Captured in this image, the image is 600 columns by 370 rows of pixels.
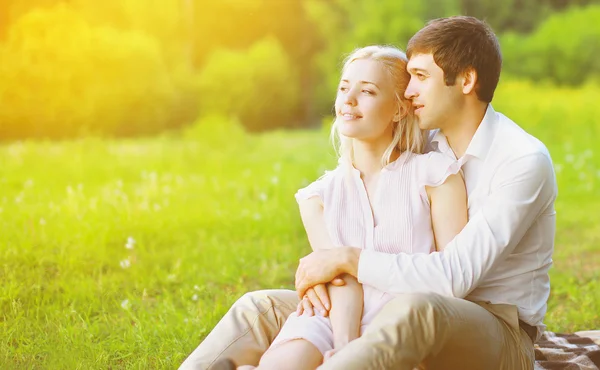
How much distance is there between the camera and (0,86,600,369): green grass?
3086 millimetres

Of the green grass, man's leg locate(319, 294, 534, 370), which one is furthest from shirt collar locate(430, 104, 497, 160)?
the green grass

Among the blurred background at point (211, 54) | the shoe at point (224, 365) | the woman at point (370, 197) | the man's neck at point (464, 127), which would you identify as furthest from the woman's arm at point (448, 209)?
the blurred background at point (211, 54)

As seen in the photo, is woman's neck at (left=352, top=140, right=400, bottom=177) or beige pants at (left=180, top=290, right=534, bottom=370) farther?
woman's neck at (left=352, top=140, right=400, bottom=177)

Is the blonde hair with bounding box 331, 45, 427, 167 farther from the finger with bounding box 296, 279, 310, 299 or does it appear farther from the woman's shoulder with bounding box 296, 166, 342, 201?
the finger with bounding box 296, 279, 310, 299

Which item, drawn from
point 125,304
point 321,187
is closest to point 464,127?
point 321,187

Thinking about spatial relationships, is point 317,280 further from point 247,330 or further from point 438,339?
point 438,339

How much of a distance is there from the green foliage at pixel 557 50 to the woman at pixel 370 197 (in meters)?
9.88

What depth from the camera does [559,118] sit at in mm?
9594

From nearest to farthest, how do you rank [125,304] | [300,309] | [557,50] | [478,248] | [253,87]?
[478,248] → [300,309] → [125,304] → [253,87] → [557,50]

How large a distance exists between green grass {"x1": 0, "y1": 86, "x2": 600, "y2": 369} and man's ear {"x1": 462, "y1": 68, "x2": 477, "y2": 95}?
1.37 m

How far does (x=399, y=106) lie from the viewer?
2.37 meters

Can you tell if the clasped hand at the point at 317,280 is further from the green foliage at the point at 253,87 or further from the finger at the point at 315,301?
the green foliage at the point at 253,87

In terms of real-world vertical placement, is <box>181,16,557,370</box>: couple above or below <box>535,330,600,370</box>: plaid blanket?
above

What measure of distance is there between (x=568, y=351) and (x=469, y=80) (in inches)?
41.5
